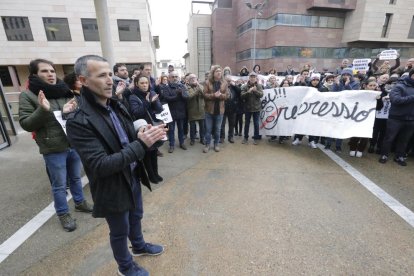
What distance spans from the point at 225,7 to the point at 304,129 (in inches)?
1404

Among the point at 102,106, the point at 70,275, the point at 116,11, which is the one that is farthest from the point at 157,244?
the point at 116,11

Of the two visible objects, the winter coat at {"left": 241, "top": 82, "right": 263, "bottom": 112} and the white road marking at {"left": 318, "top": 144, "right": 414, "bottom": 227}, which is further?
the winter coat at {"left": 241, "top": 82, "right": 263, "bottom": 112}

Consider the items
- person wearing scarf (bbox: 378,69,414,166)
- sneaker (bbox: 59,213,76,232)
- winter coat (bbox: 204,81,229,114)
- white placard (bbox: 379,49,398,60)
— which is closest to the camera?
sneaker (bbox: 59,213,76,232)

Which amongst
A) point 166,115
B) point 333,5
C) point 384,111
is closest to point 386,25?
point 333,5

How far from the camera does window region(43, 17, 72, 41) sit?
1769 cm

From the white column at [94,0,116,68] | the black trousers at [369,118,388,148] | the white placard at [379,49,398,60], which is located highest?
the white column at [94,0,116,68]

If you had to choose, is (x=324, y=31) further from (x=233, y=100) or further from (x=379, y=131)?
(x=233, y=100)

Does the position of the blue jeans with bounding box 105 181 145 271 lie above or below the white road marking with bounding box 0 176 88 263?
above

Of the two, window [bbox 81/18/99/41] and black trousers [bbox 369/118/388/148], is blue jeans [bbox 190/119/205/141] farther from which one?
window [bbox 81/18/99/41]

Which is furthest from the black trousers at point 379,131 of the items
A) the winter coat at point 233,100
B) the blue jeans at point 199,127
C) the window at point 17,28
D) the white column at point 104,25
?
the window at point 17,28

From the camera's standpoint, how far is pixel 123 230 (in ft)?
6.17

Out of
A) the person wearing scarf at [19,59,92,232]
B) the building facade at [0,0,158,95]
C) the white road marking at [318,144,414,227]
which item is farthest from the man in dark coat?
the building facade at [0,0,158,95]

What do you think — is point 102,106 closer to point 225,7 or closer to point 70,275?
point 70,275

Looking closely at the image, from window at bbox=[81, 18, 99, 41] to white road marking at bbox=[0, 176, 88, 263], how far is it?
1908 centimetres
